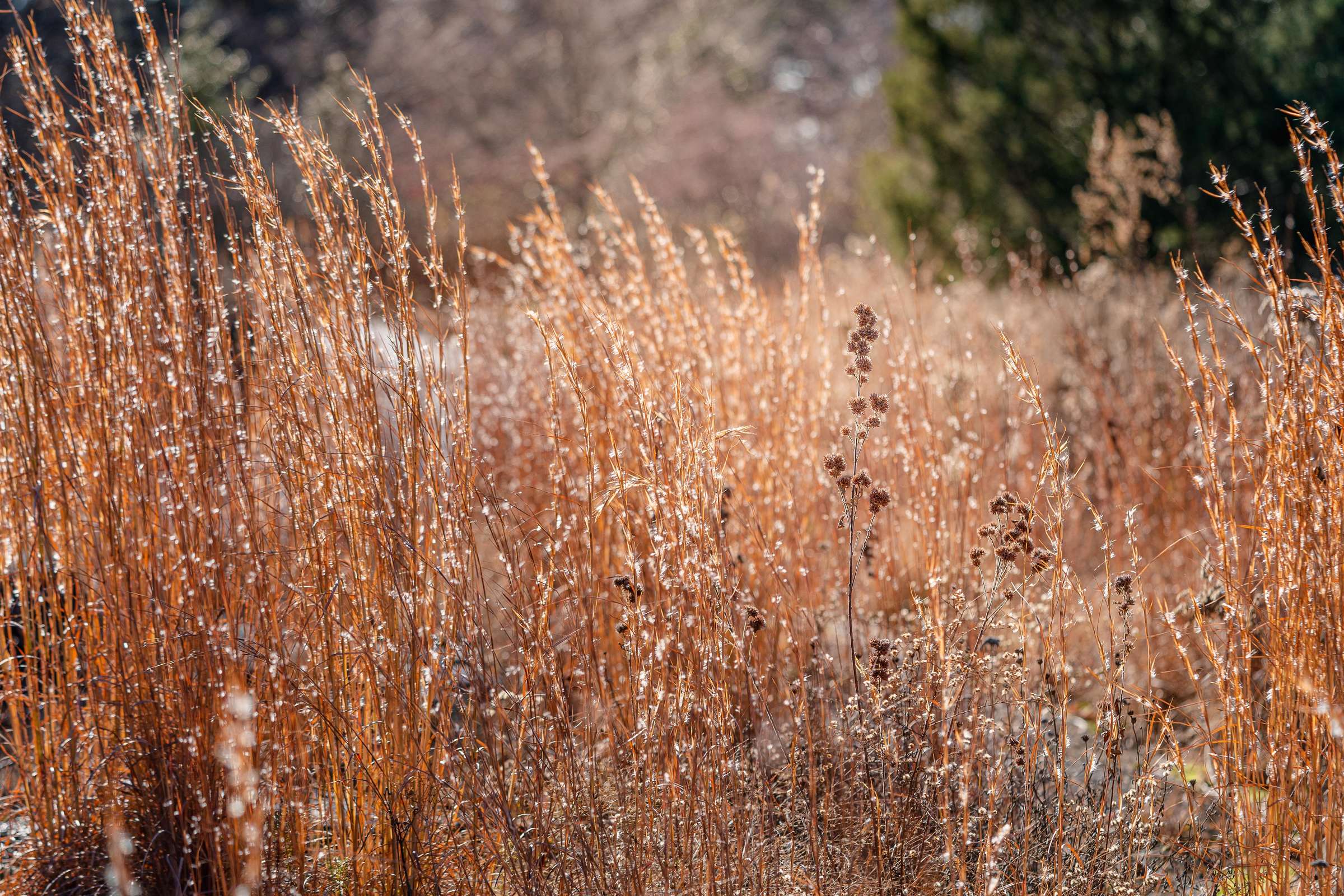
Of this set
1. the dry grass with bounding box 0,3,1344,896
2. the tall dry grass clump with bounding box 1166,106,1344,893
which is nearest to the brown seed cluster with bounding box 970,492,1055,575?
the dry grass with bounding box 0,3,1344,896

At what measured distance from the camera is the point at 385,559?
1.60m

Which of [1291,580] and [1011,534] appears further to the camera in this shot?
[1011,534]

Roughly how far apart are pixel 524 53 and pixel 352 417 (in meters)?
14.2

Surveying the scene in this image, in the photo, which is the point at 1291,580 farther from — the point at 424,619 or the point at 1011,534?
the point at 424,619

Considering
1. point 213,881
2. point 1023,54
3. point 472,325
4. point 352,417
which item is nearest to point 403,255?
point 352,417

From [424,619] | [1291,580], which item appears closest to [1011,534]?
[1291,580]

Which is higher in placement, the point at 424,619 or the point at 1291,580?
the point at 424,619

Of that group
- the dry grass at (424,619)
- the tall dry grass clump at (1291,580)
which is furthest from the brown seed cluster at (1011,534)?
the tall dry grass clump at (1291,580)

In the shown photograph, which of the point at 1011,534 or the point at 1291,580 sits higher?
the point at 1011,534

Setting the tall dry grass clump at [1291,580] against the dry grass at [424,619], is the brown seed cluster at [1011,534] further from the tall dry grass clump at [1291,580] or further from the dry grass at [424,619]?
the tall dry grass clump at [1291,580]

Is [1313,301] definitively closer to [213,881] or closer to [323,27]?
[213,881]

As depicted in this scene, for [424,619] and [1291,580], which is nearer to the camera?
[1291,580]

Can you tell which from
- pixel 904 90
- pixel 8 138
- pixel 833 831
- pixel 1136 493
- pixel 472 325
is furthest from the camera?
pixel 904 90

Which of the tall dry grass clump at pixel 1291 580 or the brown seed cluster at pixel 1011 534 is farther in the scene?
the brown seed cluster at pixel 1011 534
